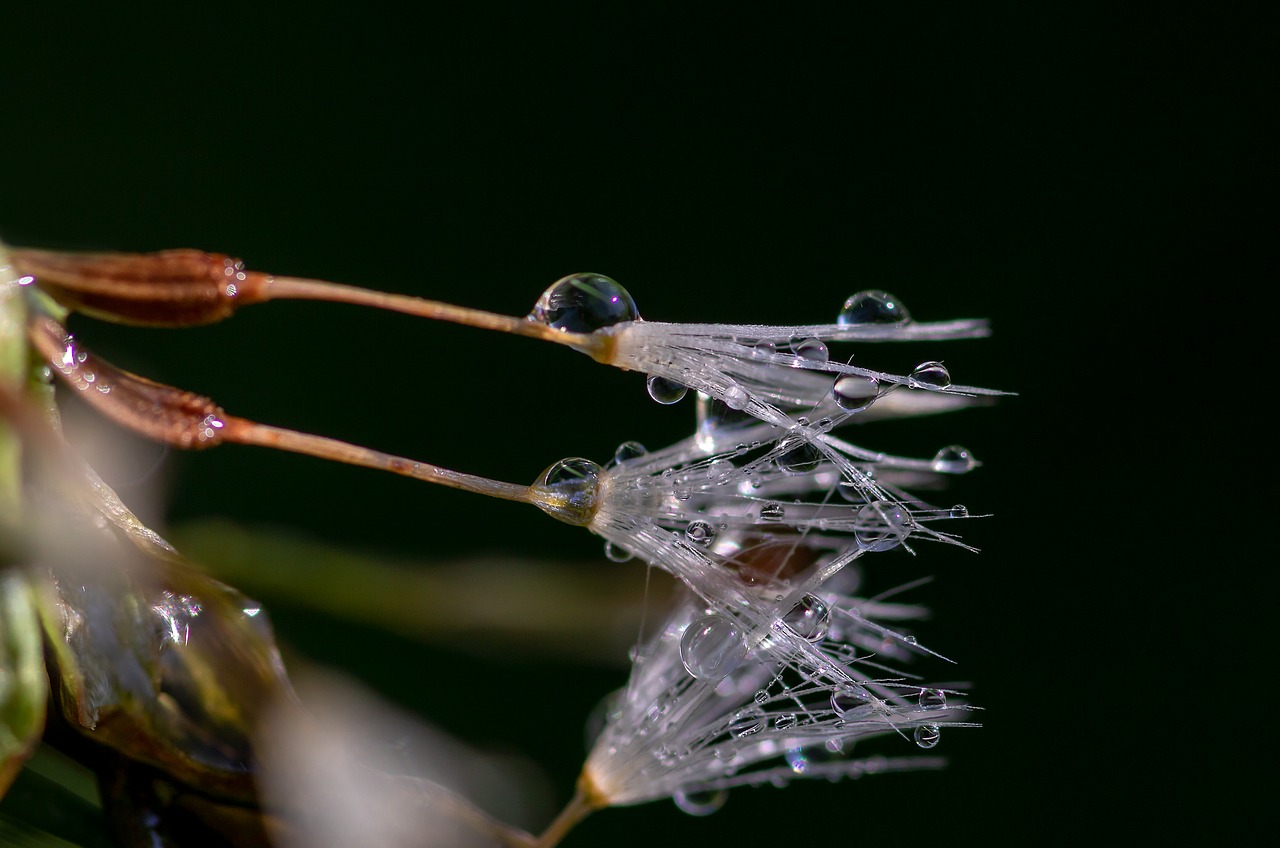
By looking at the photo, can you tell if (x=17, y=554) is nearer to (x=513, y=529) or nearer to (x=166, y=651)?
(x=166, y=651)

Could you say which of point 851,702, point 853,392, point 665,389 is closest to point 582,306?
point 665,389

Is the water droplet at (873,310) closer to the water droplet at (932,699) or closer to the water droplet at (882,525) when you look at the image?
the water droplet at (882,525)

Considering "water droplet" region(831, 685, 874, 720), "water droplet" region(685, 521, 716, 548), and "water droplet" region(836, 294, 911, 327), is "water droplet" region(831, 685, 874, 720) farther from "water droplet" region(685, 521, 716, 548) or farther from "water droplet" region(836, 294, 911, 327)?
"water droplet" region(836, 294, 911, 327)

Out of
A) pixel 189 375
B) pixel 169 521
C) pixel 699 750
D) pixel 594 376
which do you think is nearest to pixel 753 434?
pixel 699 750

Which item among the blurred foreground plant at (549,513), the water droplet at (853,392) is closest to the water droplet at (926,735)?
the blurred foreground plant at (549,513)

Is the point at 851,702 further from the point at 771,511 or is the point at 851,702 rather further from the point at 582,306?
the point at 582,306

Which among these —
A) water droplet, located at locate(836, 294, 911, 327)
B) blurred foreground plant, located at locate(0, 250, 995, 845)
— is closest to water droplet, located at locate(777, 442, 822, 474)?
blurred foreground plant, located at locate(0, 250, 995, 845)

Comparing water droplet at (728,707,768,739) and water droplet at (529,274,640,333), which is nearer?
water droplet at (529,274,640,333)
